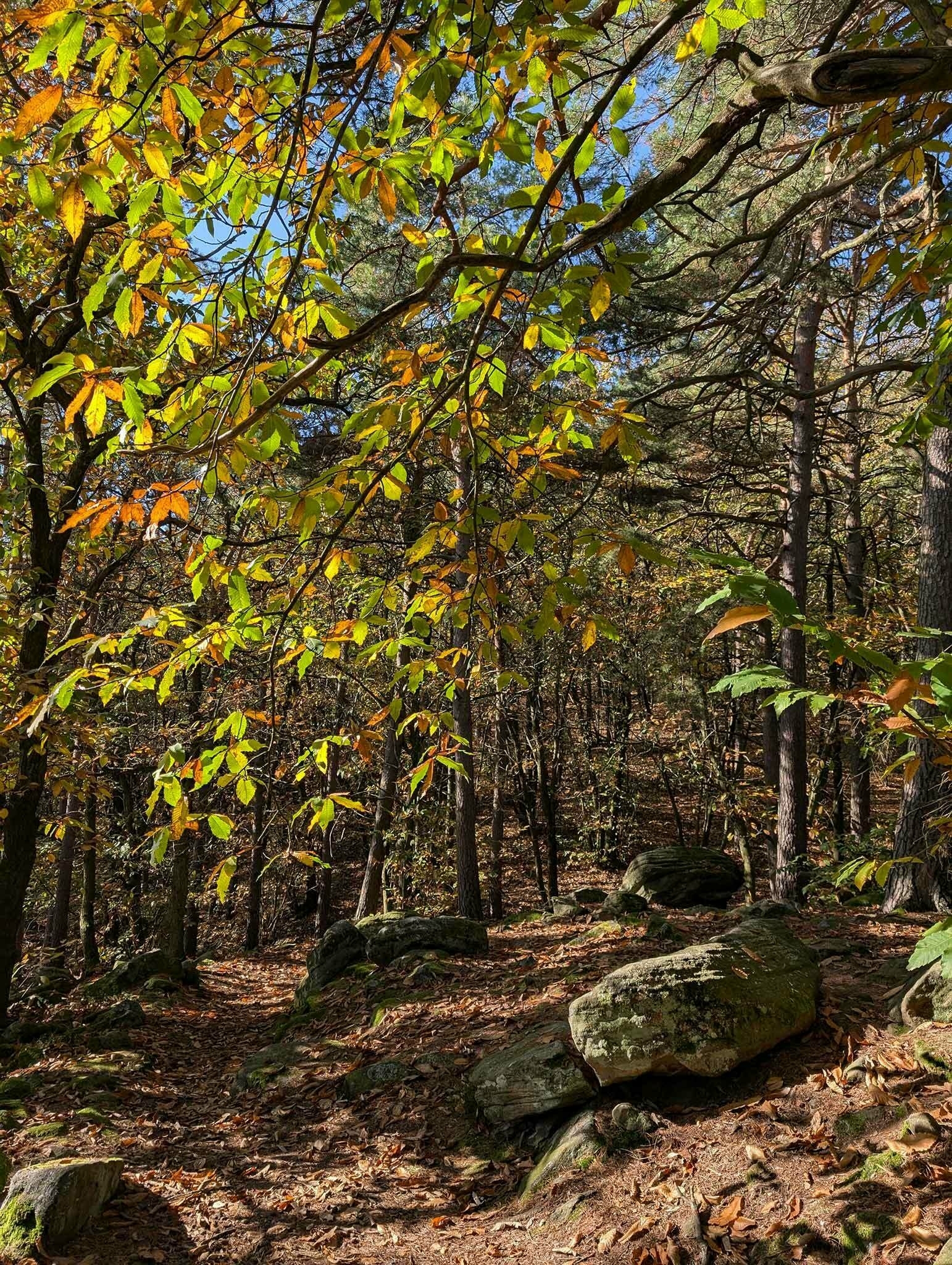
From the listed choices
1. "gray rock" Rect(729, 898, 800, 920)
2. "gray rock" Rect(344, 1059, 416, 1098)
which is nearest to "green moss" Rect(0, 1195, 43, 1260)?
"gray rock" Rect(344, 1059, 416, 1098)

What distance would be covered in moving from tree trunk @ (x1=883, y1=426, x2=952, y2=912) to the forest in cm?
4

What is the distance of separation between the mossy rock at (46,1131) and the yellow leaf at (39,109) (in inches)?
246

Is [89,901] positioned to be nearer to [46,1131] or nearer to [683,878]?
[46,1131]

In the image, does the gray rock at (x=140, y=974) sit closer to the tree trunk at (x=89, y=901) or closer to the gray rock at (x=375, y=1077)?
the tree trunk at (x=89, y=901)

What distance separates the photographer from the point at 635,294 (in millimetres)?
6953

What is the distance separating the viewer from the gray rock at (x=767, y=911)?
7.17 metres

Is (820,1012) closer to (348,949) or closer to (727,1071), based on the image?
(727,1071)

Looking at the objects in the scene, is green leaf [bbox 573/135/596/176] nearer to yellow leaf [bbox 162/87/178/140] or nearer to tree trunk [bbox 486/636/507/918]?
yellow leaf [bbox 162/87/178/140]

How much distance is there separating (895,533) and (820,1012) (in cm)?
1234

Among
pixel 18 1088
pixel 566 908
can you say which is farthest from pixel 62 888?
→ pixel 566 908

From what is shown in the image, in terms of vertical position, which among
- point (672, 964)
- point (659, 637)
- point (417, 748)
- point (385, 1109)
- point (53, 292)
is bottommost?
point (385, 1109)

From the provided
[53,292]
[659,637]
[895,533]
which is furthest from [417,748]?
[53,292]

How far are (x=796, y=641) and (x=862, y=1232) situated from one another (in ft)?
22.0

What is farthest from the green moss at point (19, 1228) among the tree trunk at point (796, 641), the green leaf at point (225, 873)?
the tree trunk at point (796, 641)
